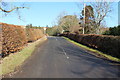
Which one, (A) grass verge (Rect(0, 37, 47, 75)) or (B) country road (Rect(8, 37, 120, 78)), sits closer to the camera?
(B) country road (Rect(8, 37, 120, 78))

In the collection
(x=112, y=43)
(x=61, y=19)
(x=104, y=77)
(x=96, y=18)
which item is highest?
(x=61, y=19)

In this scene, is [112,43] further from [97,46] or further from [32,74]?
[32,74]

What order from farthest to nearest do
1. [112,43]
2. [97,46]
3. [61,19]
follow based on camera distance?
[61,19] → [97,46] → [112,43]

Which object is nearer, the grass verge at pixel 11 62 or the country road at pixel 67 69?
the country road at pixel 67 69

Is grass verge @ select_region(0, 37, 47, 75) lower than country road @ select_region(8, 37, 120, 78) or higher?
higher

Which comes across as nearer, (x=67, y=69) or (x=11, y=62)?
(x=67, y=69)

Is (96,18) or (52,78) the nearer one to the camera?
(52,78)

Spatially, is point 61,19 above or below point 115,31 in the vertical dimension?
above

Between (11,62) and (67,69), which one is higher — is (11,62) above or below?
above

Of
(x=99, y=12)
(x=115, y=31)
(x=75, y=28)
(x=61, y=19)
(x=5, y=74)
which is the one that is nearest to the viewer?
(x=5, y=74)

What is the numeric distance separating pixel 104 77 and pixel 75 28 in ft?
163

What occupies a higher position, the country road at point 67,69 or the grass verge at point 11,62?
the grass verge at point 11,62

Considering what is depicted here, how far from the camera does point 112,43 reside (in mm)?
12367

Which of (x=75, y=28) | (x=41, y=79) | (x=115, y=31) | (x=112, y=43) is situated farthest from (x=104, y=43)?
(x=75, y=28)
